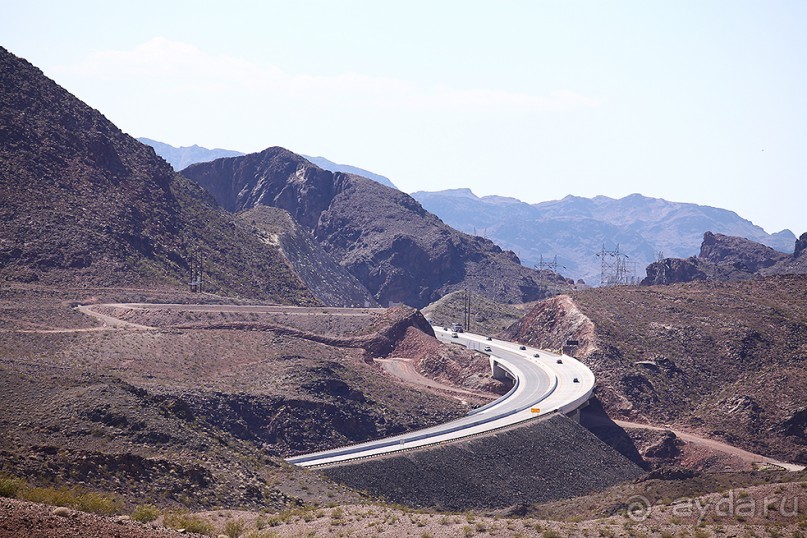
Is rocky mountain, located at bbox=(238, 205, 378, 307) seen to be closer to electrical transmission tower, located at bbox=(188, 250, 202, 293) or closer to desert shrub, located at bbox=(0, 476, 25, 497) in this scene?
electrical transmission tower, located at bbox=(188, 250, 202, 293)

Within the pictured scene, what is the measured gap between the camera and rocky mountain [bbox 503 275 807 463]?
8056 cm

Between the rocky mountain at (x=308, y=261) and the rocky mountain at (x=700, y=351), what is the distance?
3041 centimetres

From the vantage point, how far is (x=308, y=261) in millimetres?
141750

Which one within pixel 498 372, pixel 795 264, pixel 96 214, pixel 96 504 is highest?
pixel 795 264

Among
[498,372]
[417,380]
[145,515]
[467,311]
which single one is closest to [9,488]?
[145,515]

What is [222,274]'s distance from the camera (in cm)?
11044

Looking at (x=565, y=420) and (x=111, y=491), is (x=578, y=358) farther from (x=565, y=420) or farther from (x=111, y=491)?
(x=111, y=491)

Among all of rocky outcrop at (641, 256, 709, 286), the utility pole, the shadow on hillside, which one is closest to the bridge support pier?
the shadow on hillside

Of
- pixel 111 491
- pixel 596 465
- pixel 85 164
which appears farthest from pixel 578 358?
pixel 111 491

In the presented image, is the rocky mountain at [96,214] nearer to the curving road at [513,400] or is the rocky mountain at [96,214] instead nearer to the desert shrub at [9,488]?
the curving road at [513,400]

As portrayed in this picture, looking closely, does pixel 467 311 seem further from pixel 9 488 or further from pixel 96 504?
pixel 9 488

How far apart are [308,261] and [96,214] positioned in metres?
43.2

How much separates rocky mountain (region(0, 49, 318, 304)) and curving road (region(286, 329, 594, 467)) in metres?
26.4

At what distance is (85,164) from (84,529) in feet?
286
